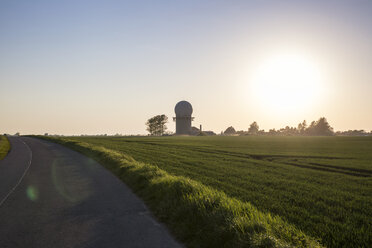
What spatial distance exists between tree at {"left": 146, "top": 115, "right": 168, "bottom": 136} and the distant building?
24.2 metres

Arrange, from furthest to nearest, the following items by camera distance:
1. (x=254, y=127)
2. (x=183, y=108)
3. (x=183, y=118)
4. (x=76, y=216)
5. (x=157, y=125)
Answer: (x=254, y=127) → (x=157, y=125) → (x=183, y=118) → (x=183, y=108) → (x=76, y=216)

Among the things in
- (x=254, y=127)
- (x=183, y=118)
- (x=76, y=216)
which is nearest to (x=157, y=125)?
(x=183, y=118)

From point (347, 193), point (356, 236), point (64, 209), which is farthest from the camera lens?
point (347, 193)

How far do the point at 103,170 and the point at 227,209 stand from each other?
36.5 feet

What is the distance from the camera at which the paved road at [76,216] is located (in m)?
5.75

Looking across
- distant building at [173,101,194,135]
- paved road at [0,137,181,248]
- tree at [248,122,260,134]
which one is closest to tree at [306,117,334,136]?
tree at [248,122,260,134]

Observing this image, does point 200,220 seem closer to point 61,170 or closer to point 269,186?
point 269,186

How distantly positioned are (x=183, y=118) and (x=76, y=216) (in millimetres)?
95288

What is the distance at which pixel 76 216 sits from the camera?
7.49 meters

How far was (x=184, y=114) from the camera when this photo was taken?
101688mm

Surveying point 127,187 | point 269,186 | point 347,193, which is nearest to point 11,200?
point 127,187

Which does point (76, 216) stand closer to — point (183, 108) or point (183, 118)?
point (183, 108)

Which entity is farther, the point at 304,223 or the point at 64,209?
the point at 64,209

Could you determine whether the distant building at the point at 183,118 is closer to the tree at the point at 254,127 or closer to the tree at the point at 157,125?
the tree at the point at 157,125
